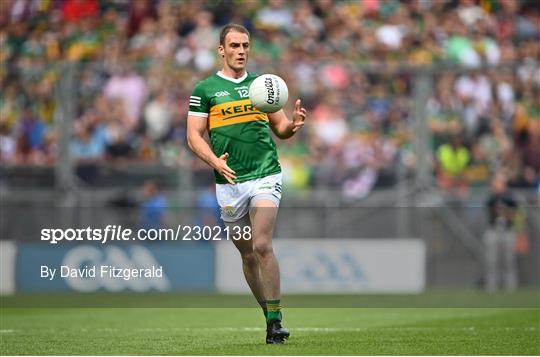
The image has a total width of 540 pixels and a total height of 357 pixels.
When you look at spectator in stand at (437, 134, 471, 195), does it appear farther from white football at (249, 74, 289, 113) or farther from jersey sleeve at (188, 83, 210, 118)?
white football at (249, 74, 289, 113)

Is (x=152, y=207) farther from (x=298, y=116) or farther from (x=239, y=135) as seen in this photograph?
(x=298, y=116)

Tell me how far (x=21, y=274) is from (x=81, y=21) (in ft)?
20.0

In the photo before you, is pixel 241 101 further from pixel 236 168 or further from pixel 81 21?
pixel 81 21

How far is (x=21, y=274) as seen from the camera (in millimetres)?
20016

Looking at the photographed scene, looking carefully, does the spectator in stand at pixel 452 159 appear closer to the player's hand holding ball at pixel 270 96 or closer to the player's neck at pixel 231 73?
the player's neck at pixel 231 73

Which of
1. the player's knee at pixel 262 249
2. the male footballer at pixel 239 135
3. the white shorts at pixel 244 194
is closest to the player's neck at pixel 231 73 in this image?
the male footballer at pixel 239 135

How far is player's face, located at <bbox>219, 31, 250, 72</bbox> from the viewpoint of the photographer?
413 inches

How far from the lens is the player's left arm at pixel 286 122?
33.5 feet

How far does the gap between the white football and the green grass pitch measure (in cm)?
193

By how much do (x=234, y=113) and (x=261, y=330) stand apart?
2689 millimetres

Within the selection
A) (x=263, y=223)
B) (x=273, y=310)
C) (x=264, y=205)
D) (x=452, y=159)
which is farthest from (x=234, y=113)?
(x=452, y=159)

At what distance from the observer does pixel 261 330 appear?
12.4 m

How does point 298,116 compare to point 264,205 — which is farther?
point 264,205

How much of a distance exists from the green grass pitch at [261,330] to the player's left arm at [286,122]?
175 cm
